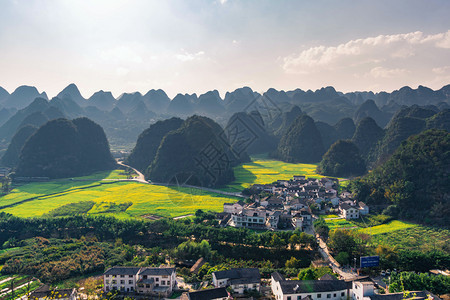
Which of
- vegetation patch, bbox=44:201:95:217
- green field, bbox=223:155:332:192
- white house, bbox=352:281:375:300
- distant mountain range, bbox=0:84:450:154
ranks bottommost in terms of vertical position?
vegetation patch, bbox=44:201:95:217

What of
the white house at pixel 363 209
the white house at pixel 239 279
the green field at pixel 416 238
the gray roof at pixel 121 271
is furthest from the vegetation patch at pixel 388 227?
the gray roof at pixel 121 271

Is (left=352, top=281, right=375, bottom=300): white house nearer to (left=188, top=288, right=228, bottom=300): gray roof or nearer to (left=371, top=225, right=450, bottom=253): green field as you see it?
(left=188, top=288, right=228, bottom=300): gray roof

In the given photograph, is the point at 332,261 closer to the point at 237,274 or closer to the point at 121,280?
the point at 237,274

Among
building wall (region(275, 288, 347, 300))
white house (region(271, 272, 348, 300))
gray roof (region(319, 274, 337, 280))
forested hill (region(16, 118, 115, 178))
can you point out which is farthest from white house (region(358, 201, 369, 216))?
forested hill (region(16, 118, 115, 178))

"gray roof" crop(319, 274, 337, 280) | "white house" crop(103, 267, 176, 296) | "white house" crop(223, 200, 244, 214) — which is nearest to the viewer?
"gray roof" crop(319, 274, 337, 280)

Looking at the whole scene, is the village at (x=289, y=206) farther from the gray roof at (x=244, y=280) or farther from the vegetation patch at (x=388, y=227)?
the gray roof at (x=244, y=280)
